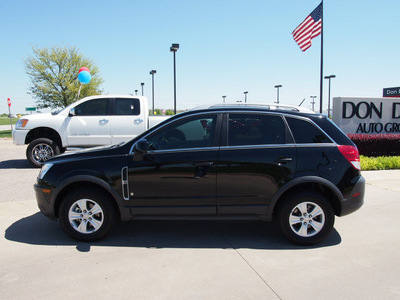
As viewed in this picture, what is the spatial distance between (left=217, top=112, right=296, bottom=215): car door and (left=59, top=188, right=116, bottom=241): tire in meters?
1.40

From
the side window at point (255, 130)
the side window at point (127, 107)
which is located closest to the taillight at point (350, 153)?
the side window at point (255, 130)

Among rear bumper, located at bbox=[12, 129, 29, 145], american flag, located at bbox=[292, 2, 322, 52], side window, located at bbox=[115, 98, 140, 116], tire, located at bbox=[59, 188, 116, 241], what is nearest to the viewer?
tire, located at bbox=[59, 188, 116, 241]

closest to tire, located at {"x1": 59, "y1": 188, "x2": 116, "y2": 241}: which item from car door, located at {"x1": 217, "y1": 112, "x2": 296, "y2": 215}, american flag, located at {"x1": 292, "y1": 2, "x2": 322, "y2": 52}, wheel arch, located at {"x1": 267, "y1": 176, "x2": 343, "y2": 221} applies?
car door, located at {"x1": 217, "y1": 112, "x2": 296, "y2": 215}

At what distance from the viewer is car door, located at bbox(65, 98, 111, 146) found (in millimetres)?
9219

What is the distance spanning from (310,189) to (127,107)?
671 centimetres

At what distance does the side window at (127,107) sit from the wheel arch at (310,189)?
6.35 m

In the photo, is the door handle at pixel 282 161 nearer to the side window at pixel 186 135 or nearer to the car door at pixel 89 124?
the side window at pixel 186 135

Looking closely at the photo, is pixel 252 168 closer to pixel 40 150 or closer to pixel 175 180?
pixel 175 180

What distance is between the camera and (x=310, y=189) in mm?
3955

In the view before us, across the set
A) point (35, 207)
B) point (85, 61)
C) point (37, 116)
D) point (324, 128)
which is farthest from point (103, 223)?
point (85, 61)

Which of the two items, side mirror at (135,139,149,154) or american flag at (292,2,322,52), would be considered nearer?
side mirror at (135,139,149,154)

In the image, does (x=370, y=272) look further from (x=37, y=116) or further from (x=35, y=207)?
(x=37, y=116)

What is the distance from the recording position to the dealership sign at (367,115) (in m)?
11.8

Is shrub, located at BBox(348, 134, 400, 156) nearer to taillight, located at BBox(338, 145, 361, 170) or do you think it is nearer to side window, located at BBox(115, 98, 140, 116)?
side window, located at BBox(115, 98, 140, 116)
